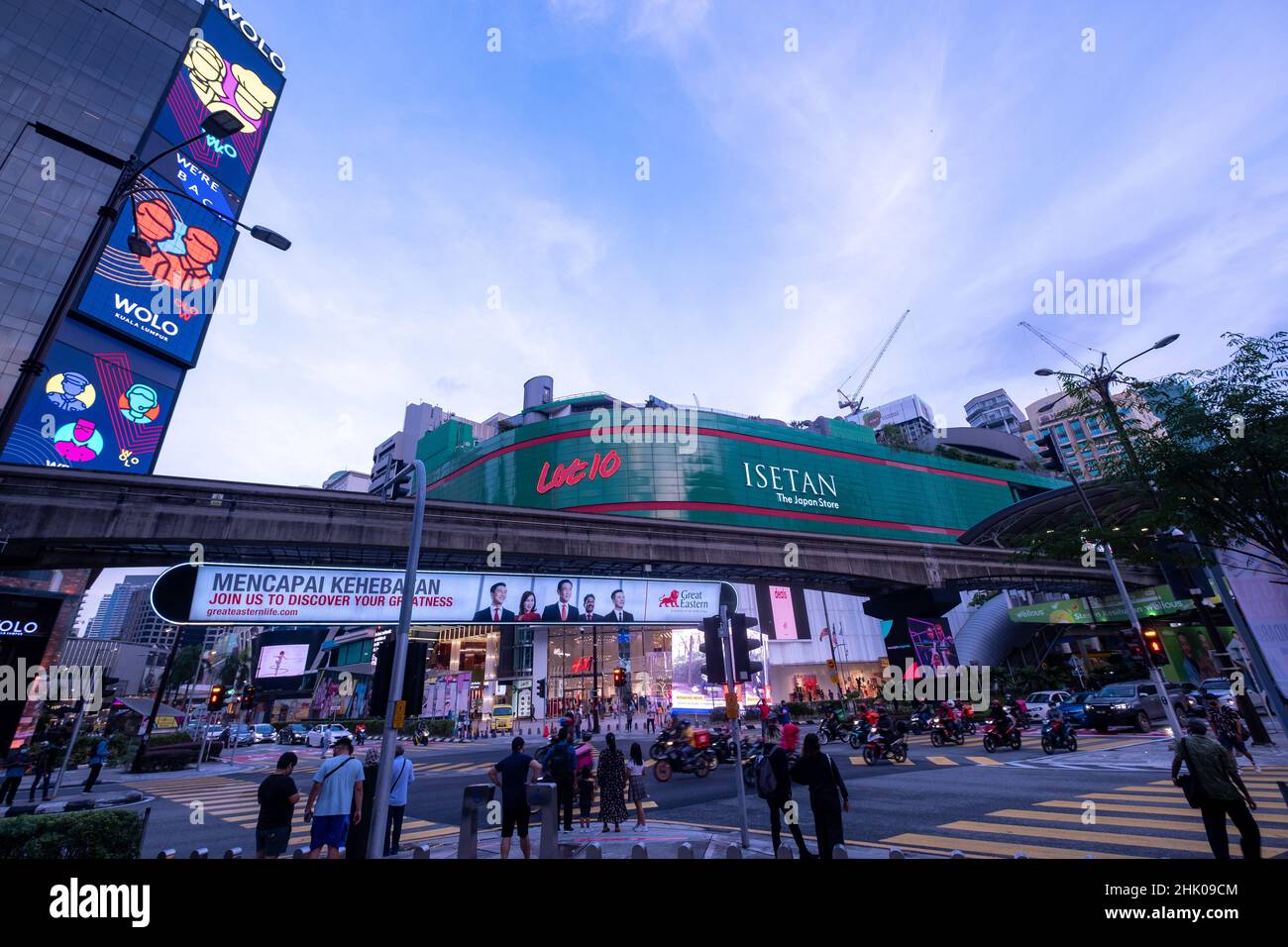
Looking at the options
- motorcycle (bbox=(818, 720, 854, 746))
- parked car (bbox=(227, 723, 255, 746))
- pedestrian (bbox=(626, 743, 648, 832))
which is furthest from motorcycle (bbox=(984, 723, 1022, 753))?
parked car (bbox=(227, 723, 255, 746))

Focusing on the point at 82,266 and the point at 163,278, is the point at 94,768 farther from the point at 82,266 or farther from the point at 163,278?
the point at 163,278

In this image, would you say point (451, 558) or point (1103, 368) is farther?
point (451, 558)

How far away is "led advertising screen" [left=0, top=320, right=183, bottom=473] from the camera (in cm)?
3628

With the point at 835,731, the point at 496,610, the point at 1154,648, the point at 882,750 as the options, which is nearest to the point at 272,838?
the point at 496,610

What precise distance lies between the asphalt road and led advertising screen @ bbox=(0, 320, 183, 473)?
2784 cm

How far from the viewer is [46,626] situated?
67.5ft

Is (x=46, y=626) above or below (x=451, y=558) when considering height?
below

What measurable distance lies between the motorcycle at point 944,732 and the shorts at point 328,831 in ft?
79.6

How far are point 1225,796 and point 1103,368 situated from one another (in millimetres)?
14220

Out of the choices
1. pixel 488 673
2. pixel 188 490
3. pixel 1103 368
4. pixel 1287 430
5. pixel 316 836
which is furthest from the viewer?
pixel 488 673

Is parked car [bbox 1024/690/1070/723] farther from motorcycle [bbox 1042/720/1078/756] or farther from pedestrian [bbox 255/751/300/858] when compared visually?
pedestrian [bbox 255/751/300/858]
